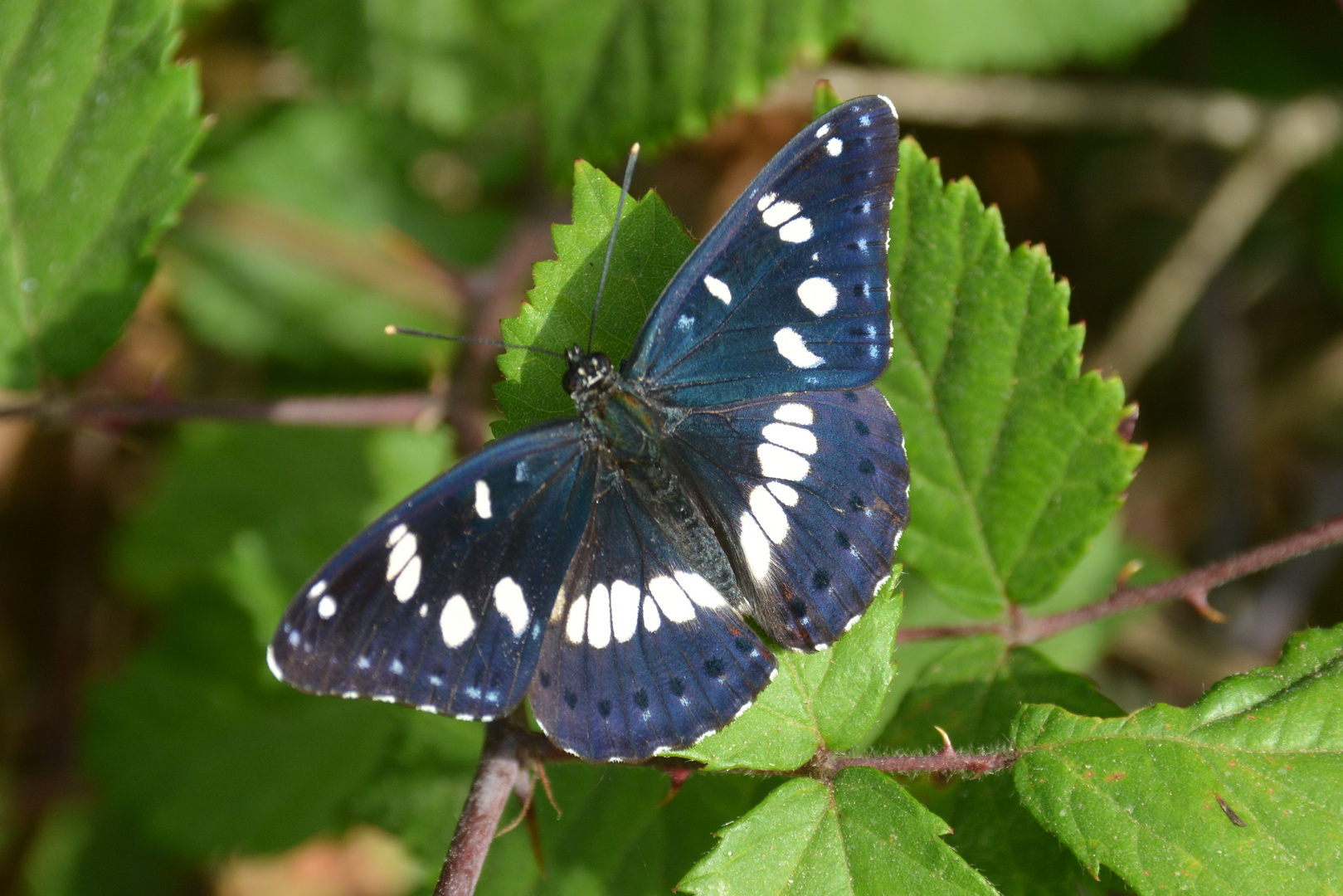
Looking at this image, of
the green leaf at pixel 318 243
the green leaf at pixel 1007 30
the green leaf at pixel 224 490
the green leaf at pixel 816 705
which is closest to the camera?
the green leaf at pixel 816 705

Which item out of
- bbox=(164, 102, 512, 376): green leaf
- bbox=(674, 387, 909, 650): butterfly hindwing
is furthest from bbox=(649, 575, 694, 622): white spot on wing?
bbox=(164, 102, 512, 376): green leaf

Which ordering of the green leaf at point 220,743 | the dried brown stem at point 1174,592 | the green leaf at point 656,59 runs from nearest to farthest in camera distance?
the dried brown stem at point 1174,592
the green leaf at point 656,59
the green leaf at point 220,743

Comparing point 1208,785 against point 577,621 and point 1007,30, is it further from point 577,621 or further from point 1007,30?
point 1007,30

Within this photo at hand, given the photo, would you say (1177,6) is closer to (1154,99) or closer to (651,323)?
(1154,99)

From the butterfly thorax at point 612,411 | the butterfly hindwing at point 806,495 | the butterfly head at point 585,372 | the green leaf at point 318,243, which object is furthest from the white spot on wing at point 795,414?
the green leaf at point 318,243

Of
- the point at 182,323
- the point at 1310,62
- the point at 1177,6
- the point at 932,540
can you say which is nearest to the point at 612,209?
the point at 932,540

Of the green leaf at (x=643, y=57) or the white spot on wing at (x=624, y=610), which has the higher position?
the green leaf at (x=643, y=57)

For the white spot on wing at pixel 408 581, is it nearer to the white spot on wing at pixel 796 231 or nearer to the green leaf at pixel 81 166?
the white spot on wing at pixel 796 231
